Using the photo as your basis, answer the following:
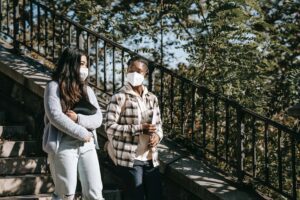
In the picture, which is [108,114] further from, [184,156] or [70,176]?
[184,156]

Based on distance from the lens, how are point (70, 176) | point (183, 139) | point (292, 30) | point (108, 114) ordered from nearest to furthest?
point (70, 176)
point (108, 114)
point (183, 139)
point (292, 30)

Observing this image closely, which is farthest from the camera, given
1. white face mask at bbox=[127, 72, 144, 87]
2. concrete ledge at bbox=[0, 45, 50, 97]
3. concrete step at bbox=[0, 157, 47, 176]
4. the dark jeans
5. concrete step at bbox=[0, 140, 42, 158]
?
concrete ledge at bbox=[0, 45, 50, 97]

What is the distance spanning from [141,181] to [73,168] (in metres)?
0.77

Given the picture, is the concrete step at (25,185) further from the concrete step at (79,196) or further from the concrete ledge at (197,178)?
the concrete ledge at (197,178)

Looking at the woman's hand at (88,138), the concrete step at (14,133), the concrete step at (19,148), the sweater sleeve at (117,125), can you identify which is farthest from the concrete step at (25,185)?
the woman's hand at (88,138)

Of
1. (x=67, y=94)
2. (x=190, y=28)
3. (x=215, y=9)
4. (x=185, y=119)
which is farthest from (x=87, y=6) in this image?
(x=67, y=94)

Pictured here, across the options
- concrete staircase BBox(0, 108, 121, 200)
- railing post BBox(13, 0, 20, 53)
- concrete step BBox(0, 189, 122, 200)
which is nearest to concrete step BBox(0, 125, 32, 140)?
concrete staircase BBox(0, 108, 121, 200)

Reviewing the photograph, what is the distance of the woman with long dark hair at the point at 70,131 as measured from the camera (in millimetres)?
4879

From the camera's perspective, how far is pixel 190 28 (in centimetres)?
888

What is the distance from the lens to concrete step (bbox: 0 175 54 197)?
6.09 meters

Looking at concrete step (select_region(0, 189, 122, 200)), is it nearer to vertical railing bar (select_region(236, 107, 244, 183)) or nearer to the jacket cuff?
the jacket cuff

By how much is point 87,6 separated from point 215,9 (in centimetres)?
274

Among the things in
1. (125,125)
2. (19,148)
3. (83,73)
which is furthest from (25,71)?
(125,125)

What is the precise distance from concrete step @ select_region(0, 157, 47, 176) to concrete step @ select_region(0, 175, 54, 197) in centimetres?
19
